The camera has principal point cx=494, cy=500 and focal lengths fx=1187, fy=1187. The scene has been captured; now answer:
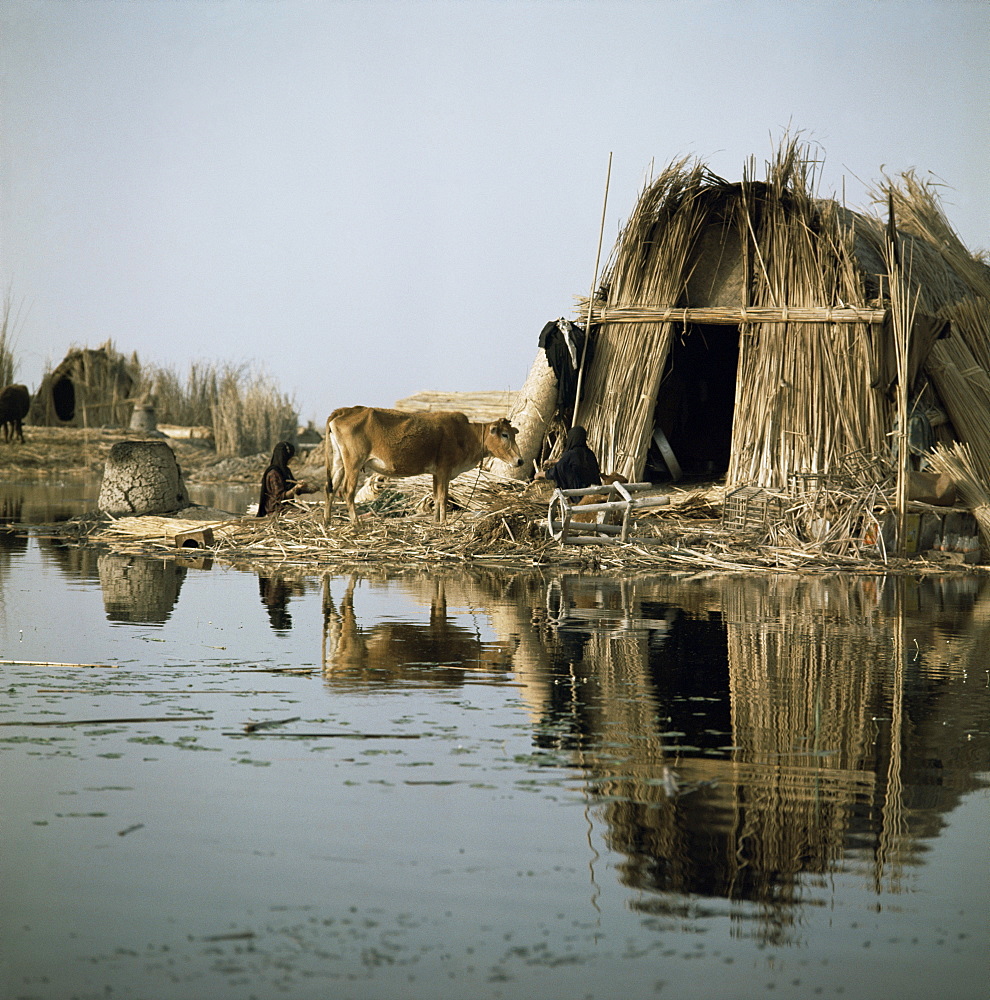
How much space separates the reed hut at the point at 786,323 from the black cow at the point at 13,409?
1933 centimetres

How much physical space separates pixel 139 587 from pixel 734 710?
5.57m

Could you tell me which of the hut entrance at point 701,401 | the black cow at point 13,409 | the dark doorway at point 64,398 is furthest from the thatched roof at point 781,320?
the dark doorway at point 64,398

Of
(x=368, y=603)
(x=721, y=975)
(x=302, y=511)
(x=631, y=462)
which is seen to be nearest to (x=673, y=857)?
(x=721, y=975)

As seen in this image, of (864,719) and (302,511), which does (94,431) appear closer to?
(302,511)

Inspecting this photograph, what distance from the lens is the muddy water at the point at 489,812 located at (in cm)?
256

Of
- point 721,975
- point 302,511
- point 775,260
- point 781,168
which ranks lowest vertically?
point 721,975

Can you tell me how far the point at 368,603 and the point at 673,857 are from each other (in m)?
5.33

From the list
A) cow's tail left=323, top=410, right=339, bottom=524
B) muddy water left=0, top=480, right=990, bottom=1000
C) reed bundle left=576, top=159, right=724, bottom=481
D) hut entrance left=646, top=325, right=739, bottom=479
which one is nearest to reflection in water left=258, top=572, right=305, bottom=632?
muddy water left=0, top=480, right=990, bottom=1000

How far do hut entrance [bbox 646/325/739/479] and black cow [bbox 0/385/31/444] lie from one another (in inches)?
744

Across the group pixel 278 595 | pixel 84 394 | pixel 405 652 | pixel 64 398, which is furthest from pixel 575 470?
pixel 64 398

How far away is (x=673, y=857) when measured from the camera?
3.18m

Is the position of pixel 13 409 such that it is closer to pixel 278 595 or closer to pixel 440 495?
pixel 440 495

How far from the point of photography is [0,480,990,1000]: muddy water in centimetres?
256

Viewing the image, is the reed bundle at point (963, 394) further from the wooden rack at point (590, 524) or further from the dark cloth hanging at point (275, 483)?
the dark cloth hanging at point (275, 483)
